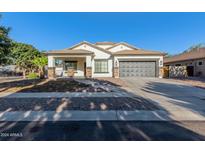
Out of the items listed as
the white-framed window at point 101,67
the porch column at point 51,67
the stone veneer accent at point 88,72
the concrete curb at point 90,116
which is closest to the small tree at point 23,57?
the porch column at point 51,67

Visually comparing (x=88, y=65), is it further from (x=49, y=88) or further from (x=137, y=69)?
(x=49, y=88)

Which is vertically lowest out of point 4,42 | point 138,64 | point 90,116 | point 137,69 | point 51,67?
point 90,116

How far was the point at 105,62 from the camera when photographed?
80.3 ft

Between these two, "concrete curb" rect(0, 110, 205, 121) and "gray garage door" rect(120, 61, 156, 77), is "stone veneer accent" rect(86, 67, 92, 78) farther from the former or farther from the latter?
"concrete curb" rect(0, 110, 205, 121)

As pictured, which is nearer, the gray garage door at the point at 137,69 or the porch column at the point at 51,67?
the porch column at the point at 51,67

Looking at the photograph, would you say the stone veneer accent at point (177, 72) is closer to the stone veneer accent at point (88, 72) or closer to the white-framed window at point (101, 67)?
the white-framed window at point (101, 67)

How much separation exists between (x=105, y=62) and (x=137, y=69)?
4447 millimetres

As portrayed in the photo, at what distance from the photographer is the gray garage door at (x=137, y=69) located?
23484 millimetres

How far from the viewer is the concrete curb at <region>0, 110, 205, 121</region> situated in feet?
18.9

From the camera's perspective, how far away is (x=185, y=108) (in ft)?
23.6

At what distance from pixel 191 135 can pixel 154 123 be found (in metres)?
1.16

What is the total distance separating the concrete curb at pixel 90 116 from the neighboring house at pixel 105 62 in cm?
1669

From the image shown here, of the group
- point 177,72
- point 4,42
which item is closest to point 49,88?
point 4,42
